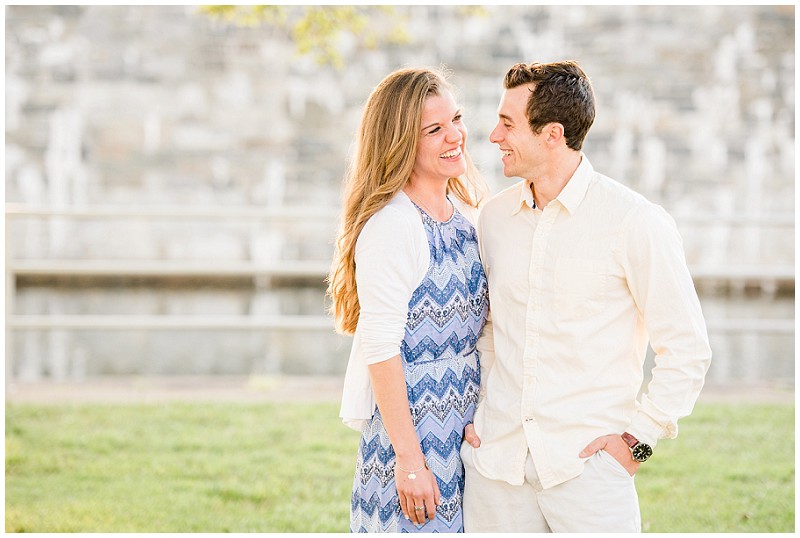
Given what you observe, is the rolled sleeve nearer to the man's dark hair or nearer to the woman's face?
the man's dark hair

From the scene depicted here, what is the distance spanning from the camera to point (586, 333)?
7.00 feet

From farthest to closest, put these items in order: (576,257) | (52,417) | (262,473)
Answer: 1. (52,417)
2. (262,473)
3. (576,257)

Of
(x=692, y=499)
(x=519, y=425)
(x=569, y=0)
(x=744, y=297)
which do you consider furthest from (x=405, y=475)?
(x=744, y=297)

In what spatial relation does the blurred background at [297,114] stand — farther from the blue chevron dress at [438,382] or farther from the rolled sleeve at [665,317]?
the rolled sleeve at [665,317]

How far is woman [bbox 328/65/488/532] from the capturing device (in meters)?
2.13

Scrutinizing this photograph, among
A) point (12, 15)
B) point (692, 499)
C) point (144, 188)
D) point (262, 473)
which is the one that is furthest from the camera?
point (12, 15)

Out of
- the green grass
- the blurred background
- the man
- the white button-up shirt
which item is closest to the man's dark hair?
the man

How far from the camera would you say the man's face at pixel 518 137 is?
2.20m

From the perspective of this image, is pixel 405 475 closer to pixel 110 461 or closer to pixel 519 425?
pixel 519 425

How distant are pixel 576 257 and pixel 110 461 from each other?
9.60 ft

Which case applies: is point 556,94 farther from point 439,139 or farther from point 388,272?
point 388,272

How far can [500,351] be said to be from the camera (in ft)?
7.30

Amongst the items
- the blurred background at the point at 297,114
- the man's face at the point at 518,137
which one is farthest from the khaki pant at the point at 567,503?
the blurred background at the point at 297,114

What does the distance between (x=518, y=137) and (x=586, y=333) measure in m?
0.50
